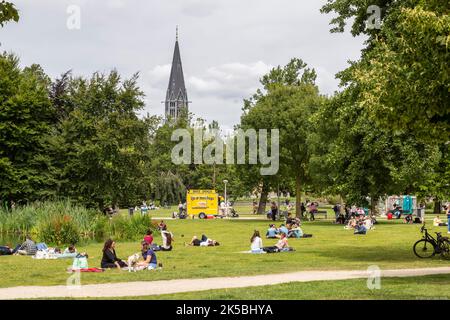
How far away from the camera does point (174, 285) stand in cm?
1580

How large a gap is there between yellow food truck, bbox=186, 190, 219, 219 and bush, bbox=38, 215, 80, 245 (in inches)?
1271

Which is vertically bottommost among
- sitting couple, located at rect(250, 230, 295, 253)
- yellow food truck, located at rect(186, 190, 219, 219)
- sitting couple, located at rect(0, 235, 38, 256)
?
sitting couple, located at rect(0, 235, 38, 256)

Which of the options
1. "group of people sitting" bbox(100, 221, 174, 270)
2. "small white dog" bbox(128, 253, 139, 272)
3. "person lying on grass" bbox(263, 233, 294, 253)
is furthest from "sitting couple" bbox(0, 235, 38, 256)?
"person lying on grass" bbox(263, 233, 294, 253)

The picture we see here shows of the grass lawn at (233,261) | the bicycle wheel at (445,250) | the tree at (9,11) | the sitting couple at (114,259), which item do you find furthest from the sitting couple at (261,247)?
the tree at (9,11)

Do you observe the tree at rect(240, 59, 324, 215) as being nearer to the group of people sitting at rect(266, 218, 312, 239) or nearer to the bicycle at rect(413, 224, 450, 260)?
the group of people sitting at rect(266, 218, 312, 239)

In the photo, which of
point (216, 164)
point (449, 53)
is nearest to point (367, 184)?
point (449, 53)

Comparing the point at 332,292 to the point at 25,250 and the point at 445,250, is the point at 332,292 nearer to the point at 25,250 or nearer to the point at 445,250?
the point at 445,250

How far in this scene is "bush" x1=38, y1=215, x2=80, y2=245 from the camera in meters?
31.6

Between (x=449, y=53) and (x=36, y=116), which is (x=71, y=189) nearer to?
(x=36, y=116)

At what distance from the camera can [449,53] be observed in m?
15.5

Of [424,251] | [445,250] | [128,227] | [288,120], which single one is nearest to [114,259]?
[424,251]

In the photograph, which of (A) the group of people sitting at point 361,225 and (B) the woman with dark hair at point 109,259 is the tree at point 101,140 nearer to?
(A) the group of people sitting at point 361,225
